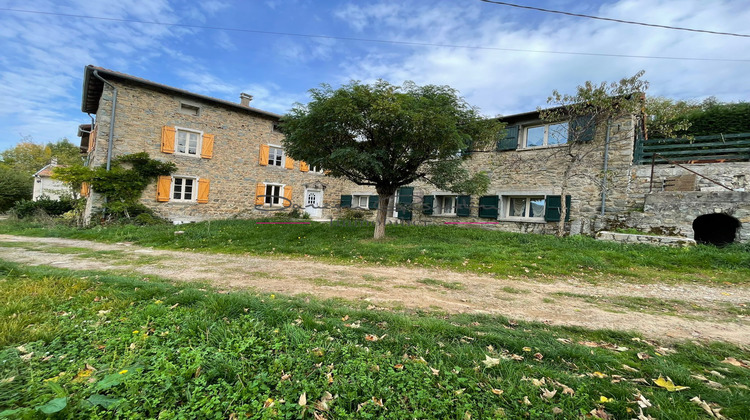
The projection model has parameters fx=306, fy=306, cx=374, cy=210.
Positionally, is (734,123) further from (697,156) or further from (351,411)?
(351,411)

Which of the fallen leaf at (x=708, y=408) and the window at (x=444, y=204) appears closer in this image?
the fallen leaf at (x=708, y=408)

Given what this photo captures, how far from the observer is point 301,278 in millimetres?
5492

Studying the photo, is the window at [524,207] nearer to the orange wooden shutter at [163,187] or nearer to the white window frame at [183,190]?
the white window frame at [183,190]

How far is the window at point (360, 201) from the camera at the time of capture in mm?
19812

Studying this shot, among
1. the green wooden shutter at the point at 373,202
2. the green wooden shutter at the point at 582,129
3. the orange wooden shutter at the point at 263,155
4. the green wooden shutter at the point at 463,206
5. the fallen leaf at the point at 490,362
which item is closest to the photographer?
the fallen leaf at the point at 490,362

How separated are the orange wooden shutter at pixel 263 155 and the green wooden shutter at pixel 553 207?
1501 centimetres

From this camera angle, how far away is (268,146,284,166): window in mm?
18781

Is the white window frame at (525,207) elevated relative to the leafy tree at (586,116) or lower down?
lower down

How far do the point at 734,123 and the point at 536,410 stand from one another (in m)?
18.3

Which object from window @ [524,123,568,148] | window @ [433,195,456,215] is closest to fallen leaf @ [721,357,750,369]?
window @ [524,123,568,148]

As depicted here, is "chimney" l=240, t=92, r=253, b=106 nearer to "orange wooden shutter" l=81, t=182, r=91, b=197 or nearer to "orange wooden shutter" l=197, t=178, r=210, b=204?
"orange wooden shutter" l=197, t=178, r=210, b=204

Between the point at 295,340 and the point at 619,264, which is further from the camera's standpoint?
the point at 619,264

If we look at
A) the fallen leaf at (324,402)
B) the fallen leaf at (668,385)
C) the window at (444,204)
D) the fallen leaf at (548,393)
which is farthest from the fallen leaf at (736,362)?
the window at (444,204)

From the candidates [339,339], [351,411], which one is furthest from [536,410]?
[339,339]
